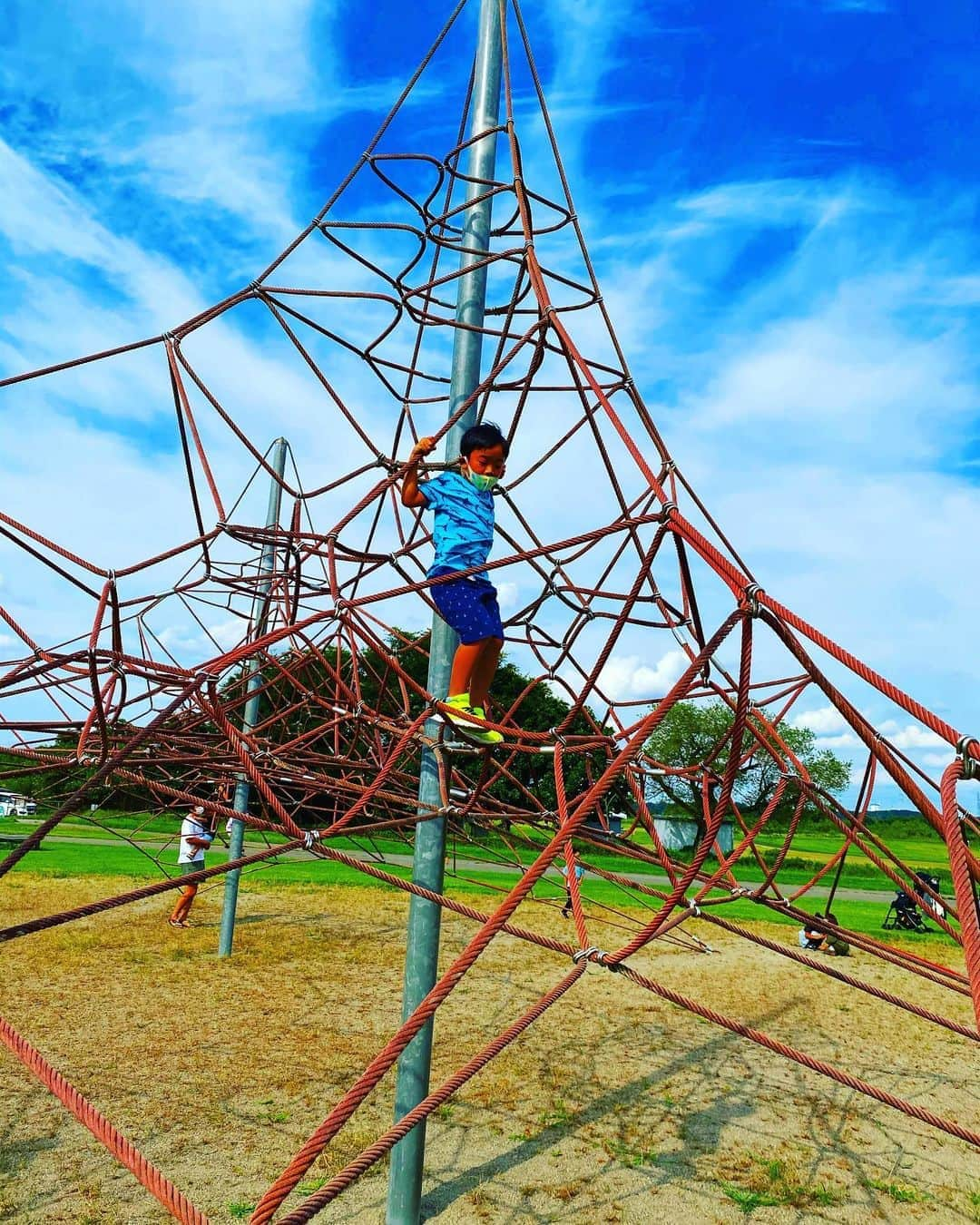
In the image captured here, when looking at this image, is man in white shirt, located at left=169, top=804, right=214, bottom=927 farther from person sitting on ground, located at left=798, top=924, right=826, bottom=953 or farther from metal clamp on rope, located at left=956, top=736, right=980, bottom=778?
metal clamp on rope, located at left=956, top=736, right=980, bottom=778

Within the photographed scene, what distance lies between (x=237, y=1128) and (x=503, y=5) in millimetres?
5408

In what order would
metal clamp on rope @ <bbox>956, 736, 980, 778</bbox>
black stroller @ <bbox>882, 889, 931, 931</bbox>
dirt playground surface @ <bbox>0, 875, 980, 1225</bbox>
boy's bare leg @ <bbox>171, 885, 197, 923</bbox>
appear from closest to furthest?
metal clamp on rope @ <bbox>956, 736, 980, 778</bbox> < dirt playground surface @ <bbox>0, 875, 980, 1225</bbox> < boy's bare leg @ <bbox>171, 885, 197, 923</bbox> < black stroller @ <bbox>882, 889, 931, 931</bbox>

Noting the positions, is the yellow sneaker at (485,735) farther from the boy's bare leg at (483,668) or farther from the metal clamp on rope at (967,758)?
the metal clamp on rope at (967,758)

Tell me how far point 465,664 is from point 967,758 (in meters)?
2.14

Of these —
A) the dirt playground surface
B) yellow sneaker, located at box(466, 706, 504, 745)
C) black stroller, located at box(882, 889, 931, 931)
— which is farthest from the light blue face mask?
black stroller, located at box(882, 889, 931, 931)

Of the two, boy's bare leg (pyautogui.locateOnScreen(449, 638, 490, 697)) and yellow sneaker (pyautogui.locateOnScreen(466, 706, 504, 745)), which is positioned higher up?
boy's bare leg (pyautogui.locateOnScreen(449, 638, 490, 697))

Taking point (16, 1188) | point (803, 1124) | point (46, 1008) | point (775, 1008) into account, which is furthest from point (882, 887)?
point (16, 1188)

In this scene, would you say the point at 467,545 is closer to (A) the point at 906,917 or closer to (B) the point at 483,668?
(B) the point at 483,668

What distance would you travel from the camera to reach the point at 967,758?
6.12ft

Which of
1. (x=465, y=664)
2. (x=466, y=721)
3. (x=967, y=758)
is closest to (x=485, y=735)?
(x=466, y=721)

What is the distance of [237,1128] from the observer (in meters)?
4.53

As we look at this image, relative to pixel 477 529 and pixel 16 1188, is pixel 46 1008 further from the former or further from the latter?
pixel 477 529

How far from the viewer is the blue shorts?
145 inches

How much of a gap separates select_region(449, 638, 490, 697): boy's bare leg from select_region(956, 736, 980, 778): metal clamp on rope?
205 centimetres
